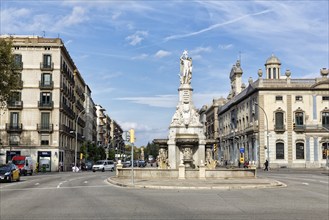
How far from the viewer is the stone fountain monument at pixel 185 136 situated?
35375 mm

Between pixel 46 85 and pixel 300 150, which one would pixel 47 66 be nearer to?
pixel 46 85

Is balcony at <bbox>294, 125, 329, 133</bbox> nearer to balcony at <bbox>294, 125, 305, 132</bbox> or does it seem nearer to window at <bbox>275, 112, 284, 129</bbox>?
balcony at <bbox>294, 125, 305, 132</bbox>

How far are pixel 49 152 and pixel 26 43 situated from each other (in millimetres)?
16665

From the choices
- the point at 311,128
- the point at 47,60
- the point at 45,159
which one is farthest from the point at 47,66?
the point at 311,128

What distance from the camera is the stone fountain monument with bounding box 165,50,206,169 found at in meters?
35.4

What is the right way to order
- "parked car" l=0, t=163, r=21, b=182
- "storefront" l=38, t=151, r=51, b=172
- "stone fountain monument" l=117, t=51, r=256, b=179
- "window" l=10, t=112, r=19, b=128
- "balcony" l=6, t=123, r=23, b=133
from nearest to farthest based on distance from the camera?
"parked car" l=0, t=163, r=21, b=182 → "stone fountain monument" l=117, t=51, r=256, b=179 → "balcony" l=6, t=123, r=23, b=133 → "window" l=10, t=112, r=19, b=128 → "storefront" l=38, t=151, r=51, b=172

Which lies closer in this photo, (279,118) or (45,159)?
(45,159)

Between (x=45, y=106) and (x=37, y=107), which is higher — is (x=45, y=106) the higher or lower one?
the higher one

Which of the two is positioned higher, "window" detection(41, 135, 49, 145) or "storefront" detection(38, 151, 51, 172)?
"window" detection(41, 135, 49, 145)

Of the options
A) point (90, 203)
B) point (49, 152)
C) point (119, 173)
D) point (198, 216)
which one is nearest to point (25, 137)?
point (49, 152)

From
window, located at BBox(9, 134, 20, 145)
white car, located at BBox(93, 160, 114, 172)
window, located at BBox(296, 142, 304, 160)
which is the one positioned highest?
window, located at BBox(9, 134, 20, 145)

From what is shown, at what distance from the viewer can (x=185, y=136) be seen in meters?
35.4

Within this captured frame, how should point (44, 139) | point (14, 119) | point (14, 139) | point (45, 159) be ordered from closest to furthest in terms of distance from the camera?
1. point (14, 139)
2. point (14, 119)
3. point (45, 159)
4. point (44, 139)

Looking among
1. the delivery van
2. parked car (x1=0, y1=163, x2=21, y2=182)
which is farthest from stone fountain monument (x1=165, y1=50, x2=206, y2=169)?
the delivery van
